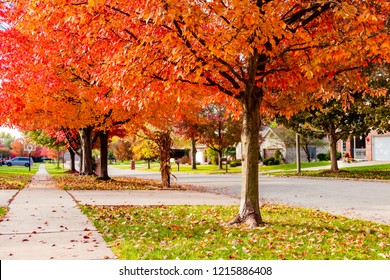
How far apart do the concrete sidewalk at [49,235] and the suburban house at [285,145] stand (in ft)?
135

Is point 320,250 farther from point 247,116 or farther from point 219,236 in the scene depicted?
point 247,116

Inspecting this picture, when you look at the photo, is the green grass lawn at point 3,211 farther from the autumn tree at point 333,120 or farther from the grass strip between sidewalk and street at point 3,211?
the autumn tree at point 333,120

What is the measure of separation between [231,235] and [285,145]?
4811 centimetres

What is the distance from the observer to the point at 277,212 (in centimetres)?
1188

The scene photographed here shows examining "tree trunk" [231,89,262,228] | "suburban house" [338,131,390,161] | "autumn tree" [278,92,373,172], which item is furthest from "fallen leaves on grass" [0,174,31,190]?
"suburban house" [338,131,390,161]

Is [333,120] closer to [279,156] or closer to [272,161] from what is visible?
[272,161]

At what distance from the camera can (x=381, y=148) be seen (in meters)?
47.7

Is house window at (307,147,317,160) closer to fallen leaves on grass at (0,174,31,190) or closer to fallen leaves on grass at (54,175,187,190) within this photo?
fallen leaves on grass at (54,175,187,190)

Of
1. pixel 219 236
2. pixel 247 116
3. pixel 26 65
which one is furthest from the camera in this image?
pixel 26 65

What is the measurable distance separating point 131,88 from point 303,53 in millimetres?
3659

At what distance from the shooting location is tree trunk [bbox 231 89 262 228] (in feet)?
31.3

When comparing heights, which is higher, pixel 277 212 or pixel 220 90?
pixel 220 90

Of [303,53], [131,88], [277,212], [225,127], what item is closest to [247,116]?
[303,53]

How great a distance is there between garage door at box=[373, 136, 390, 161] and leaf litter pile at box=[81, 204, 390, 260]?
38.5 meters
